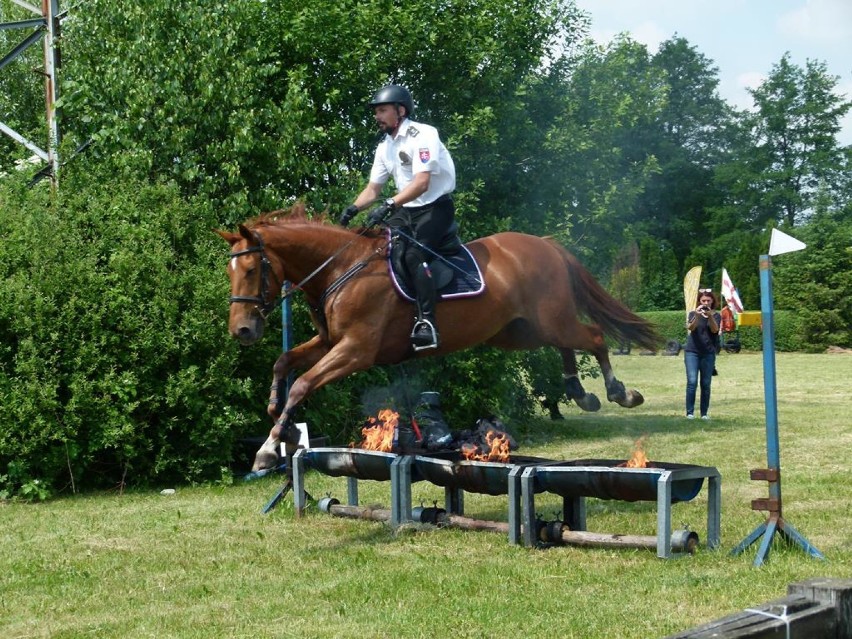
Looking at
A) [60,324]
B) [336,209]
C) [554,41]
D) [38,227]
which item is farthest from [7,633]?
[554,41]

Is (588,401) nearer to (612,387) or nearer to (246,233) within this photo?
(612,387)

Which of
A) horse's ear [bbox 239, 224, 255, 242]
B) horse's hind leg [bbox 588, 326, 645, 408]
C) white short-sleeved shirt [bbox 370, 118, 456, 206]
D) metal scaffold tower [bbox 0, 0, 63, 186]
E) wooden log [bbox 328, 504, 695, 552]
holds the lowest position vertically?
wooden log [bbox 328, 504, 695, 552]

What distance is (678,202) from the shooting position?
72125mm

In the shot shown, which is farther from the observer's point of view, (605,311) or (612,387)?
(605,311)

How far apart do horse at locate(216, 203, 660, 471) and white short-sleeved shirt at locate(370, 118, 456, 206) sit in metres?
0.52

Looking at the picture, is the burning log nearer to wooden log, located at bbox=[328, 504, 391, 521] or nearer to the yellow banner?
wooden log, located at bbox=[328, 504, 391, 521]

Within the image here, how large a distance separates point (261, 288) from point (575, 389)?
2.77 metres

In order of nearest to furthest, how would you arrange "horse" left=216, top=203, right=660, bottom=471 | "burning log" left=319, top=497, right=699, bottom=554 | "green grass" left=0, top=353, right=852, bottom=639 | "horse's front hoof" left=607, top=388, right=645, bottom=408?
"green grass" left=0, top=353, right=852, bottom=639 → "burning log" left=319, top=497, right=699, bottom=554 → "horse" left=216, top=203, right=660, bottom=471 → "horse's front hoof" left=607, top=388, right=645, bottom=408

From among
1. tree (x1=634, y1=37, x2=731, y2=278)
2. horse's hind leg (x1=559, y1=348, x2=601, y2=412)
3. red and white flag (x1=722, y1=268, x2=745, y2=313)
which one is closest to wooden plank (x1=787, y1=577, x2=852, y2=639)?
horse's hind leg (x1=559, y1=348, x2=601, y2=412)

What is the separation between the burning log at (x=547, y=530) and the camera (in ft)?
23.1

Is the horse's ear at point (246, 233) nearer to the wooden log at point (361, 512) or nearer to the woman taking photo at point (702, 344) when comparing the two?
the wooden log at point (361, 512)

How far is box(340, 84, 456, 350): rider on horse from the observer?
8.02 meters

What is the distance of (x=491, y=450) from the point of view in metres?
8.25

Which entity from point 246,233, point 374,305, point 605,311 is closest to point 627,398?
point 605,311
